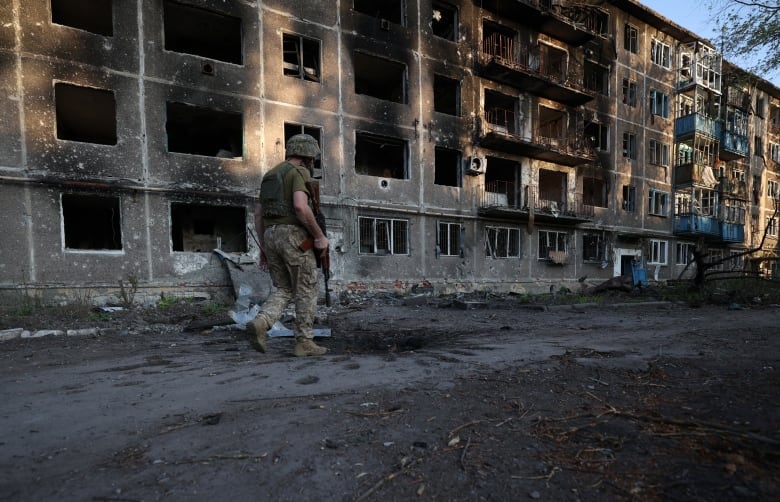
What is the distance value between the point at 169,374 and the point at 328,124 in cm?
1044

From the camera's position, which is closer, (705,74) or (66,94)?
(66,94)

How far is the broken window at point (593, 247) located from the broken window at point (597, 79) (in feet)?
24.0

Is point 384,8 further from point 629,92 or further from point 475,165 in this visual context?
point 629,92

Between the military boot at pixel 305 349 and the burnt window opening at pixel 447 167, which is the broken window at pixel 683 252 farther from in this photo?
the military boot at pixel 305 349

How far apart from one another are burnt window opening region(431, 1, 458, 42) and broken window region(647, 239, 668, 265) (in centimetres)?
1562

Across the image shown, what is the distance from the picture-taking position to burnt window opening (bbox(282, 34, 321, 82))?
11805mm

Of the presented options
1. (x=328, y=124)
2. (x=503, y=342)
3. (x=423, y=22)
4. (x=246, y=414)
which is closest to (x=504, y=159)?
(x=423, y=22)

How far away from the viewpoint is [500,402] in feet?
7.60

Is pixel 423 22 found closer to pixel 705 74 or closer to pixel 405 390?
pixel 405 390

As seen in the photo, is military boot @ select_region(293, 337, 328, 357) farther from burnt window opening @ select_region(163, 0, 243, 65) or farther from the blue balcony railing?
the blue balcony railing

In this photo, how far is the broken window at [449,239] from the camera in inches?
555

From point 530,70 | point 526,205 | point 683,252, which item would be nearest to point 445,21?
point 530,70

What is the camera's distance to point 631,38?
19.8 meters

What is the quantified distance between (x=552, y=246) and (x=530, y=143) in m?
4.88
